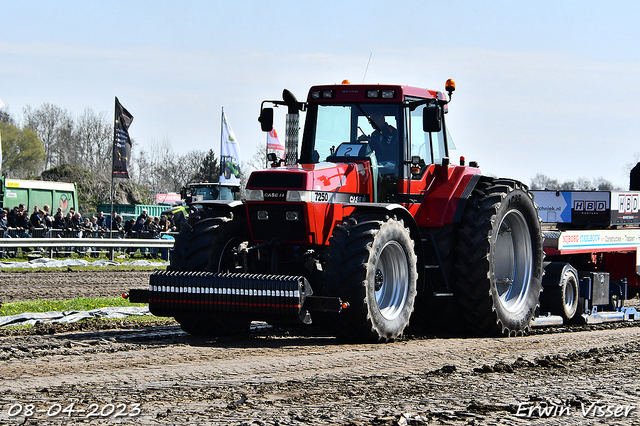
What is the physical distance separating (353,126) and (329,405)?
16.4 ft

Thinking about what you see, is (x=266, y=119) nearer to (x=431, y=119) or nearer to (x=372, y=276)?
(x=431, y=119)

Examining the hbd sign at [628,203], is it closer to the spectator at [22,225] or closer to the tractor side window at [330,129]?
the tractor side window at [330,129]

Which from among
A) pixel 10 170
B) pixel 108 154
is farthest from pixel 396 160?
pixel 10 170

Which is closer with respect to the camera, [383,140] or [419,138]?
[383,140]

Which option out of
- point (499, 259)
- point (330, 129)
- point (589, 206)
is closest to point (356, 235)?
point (330, 129)

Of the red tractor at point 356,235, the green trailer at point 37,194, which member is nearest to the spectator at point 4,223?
the green trailer at point 37,194

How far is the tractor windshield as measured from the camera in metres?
9.69

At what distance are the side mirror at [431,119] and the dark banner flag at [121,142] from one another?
1613cm

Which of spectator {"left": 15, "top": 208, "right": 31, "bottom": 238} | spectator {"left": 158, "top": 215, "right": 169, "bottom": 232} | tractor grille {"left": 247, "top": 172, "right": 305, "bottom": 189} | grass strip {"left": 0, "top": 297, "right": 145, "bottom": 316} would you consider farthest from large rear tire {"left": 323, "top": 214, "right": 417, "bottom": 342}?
spectator {"left": 158, "top": 215, "right": 169, "bottom": 232}

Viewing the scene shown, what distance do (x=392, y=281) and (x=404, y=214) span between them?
0.78 meters

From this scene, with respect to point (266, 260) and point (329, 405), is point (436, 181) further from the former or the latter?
point (329, 405)

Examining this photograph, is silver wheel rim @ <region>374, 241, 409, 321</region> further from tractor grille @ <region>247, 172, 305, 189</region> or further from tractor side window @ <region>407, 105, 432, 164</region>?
tractor side window @ <region>407, 105, 432, 164</region>

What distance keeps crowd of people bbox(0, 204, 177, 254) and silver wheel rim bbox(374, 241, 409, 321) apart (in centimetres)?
1747

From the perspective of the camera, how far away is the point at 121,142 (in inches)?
951
